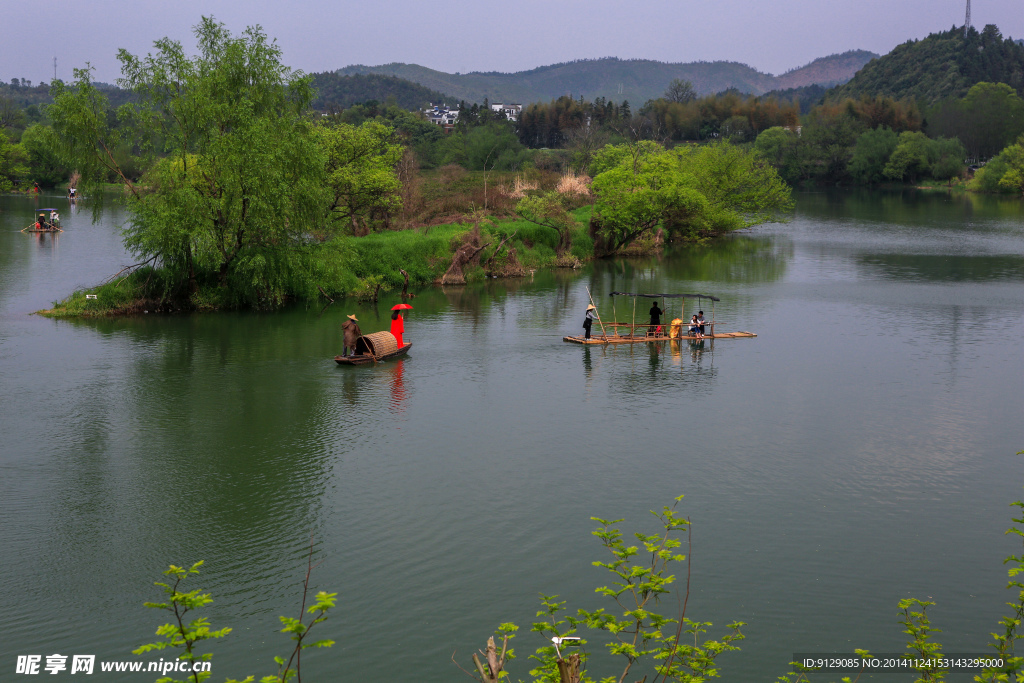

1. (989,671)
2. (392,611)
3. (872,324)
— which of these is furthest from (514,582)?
(872,324)

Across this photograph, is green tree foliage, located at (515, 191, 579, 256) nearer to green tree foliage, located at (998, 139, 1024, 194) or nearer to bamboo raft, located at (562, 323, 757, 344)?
bamboo raft, located at (562, 323, 757, 344)

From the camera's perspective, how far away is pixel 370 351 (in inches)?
1428

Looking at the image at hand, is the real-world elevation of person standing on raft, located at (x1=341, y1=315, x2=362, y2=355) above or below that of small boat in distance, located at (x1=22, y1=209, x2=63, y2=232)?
below

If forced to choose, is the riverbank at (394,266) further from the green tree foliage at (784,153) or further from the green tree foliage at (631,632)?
the green tree foliage at (784,153)

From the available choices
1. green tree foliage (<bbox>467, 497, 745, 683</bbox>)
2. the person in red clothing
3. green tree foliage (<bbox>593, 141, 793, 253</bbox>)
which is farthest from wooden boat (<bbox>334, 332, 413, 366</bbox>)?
green tree foliage (<bbox>593, 141, 793, 253</bbox>)

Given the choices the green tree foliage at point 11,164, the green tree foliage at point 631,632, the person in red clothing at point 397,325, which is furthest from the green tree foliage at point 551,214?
the green tree foliage at point 11,164

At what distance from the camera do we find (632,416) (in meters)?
29.9

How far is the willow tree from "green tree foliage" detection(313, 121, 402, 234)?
11021 millimetres

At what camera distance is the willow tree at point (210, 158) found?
43688mm

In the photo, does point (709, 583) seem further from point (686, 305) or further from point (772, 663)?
point (686, 305)

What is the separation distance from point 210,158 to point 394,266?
49.2ft

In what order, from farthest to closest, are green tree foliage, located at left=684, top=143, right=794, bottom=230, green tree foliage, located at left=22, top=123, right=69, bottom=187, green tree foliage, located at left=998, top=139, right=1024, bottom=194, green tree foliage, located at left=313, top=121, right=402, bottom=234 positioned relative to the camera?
green tree foliage, located at left=998, top=139, right=1024, bottom=194 → green tree foliage, located at left=22, top=123, right=69, bottom=187 → green tree foliage, located at left=684, top=143, right=794, bottom=230 → green tree foliage, located at left=313, top=121, right=402, bottom=234

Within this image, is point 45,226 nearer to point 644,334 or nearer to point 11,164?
point 11,164

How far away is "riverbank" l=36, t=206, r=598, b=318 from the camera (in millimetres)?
46250
